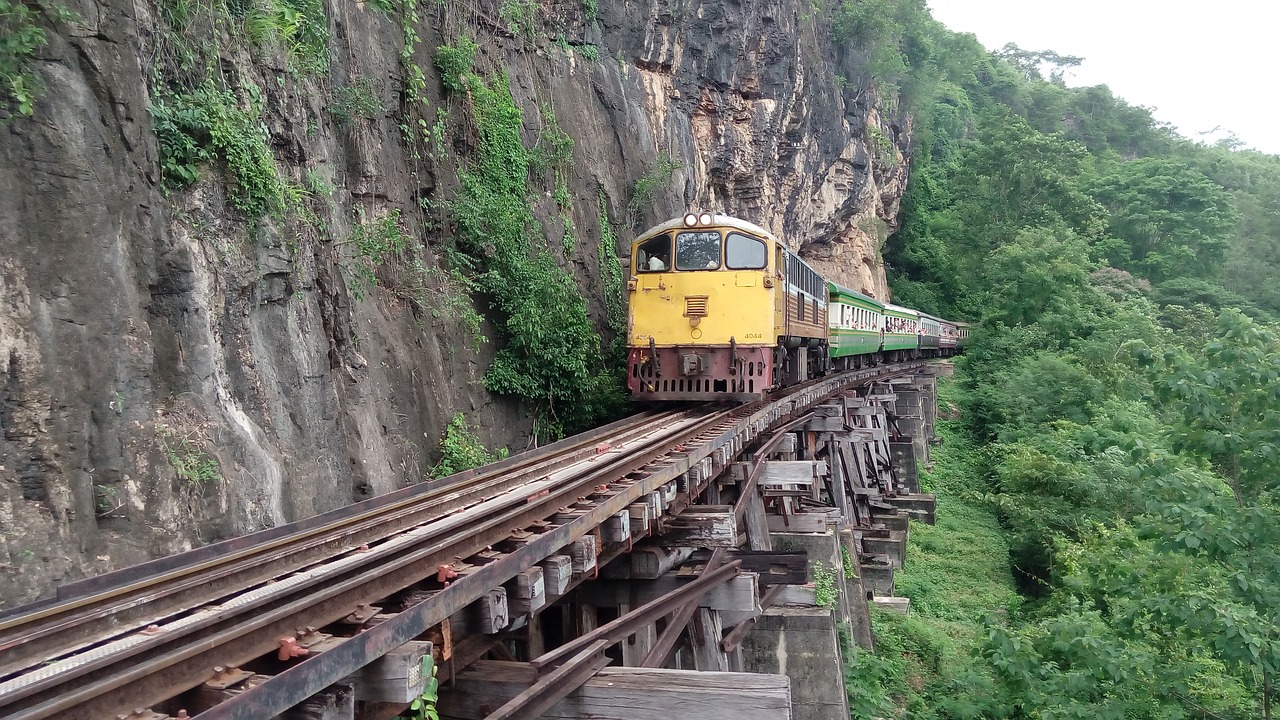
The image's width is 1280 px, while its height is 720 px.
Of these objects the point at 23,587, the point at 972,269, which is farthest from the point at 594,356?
the point at 972,269

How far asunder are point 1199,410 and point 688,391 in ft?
20.5

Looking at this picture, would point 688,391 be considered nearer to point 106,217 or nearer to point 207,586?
point 106,217

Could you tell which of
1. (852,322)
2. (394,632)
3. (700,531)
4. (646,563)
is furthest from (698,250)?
(852,322)

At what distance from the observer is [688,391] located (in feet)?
37.2

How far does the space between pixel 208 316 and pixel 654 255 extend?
273 inches

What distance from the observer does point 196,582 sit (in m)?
3.28

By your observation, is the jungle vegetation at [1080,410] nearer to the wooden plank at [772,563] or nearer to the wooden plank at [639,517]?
the wooden plank at [772,563]

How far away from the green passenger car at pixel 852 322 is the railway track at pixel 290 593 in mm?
13005

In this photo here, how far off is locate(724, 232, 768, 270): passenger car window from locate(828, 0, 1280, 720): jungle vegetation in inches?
199

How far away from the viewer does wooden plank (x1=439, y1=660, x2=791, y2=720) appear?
10.8 feet

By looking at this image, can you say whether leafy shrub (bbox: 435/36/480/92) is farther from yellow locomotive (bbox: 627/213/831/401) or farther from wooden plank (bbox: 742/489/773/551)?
wooden plank (bbox: 742/489/773/551)

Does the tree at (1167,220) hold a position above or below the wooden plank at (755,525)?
above

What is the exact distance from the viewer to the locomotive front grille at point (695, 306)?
11359 mm

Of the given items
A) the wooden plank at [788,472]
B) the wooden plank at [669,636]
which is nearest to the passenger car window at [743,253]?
the wooden plank at [788,472]
